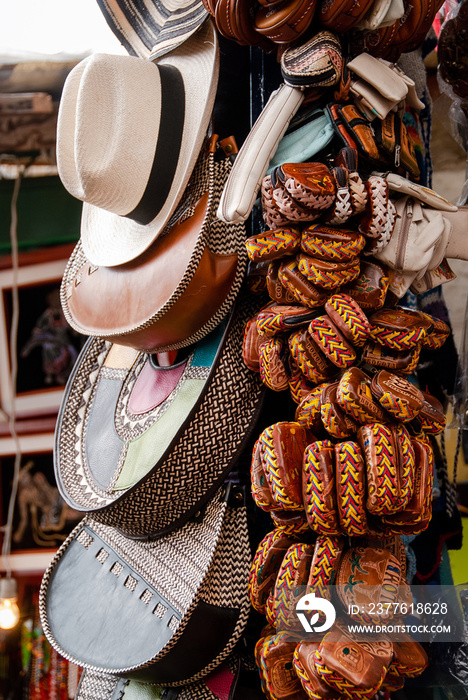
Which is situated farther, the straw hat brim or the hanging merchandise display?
the straw hat brim

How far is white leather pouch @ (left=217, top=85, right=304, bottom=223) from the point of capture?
69 cm

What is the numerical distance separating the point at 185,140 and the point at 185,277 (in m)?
0.22

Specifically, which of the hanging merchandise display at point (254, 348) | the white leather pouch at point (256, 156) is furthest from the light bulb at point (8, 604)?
the white leather pouch at point (256, 156)

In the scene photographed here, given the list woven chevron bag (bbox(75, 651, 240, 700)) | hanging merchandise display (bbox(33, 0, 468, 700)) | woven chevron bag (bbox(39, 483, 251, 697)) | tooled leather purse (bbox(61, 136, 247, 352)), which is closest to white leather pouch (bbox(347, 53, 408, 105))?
hanging merchandise display (bbox(33, 0, 468, 700))

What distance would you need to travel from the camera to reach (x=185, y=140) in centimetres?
88

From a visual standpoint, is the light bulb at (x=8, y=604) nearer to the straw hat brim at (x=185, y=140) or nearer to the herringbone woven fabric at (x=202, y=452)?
the herringbone woven fabric at (x=202, y=452)

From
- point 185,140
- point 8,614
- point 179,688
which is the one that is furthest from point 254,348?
point 8,614

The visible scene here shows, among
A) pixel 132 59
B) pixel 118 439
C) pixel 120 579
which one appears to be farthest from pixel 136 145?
pixel 120 579

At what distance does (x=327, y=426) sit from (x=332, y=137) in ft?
1.08

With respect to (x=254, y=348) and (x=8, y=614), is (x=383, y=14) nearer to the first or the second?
(x=254, y=348)

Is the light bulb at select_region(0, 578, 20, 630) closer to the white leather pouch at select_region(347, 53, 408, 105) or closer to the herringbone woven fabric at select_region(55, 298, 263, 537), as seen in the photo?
the herringbone woven fabric at select_region(55, 298, 263, 537)

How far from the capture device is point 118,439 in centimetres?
105

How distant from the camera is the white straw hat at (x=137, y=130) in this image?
0.85m

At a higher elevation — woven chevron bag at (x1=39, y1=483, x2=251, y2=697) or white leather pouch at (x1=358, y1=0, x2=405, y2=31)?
white leather pouch at (x1=358, y1=0, x2=405, y2=31)
